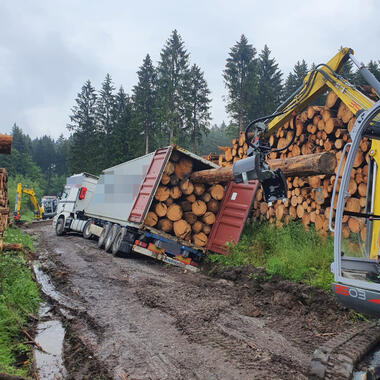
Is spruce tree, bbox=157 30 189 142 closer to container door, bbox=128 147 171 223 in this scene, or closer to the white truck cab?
the white truck cab

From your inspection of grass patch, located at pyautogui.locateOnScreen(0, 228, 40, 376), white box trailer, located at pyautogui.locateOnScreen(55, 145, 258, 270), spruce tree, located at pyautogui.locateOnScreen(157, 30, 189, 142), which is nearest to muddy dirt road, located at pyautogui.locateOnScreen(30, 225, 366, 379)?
grass patch, located at pyautogui.locateOnScreen(0, 228, 40, 376)

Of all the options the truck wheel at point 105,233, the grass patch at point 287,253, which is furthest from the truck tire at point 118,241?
the grass patch at point 287,253

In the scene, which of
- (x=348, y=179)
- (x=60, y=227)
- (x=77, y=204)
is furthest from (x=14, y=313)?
(x=60, y=227)

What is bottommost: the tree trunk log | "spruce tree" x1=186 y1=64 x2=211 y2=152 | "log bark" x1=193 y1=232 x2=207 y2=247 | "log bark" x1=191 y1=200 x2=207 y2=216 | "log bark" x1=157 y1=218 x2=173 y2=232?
"log bark" x1=193 y1=232 x2=207 y2=247

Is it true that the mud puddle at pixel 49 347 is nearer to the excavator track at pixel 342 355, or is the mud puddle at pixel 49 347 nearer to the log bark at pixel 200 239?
the excavator track at pixel 342 355

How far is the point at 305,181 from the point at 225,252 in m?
2.59

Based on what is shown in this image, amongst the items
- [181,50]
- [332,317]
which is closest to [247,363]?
[332,317]

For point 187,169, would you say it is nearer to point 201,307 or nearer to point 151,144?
point 201,307

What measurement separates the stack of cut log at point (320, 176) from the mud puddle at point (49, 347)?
4729mm

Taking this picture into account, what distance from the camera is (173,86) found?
3469 cm

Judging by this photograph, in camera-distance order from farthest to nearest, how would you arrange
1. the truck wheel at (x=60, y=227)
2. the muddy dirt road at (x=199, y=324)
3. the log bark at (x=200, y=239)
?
the truck wheel at (x=60, y=227), the log bark at (x=200, y=239), the muddy dirt road at (x=199, y=324)

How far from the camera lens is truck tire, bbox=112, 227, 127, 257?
30.5ft

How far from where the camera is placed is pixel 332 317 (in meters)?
4.57

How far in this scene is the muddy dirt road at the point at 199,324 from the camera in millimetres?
3203
